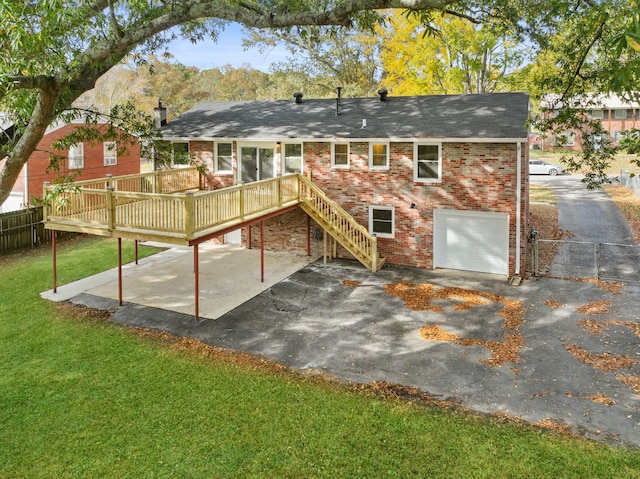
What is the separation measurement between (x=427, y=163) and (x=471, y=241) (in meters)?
3.06

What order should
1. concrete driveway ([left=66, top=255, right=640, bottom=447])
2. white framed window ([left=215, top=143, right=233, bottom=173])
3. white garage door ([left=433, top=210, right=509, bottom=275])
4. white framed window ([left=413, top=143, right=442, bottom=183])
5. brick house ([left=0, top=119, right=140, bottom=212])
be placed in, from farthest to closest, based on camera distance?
1. brick house ([left=0, top=119, right=140, bottom=212])
2. white framed window ([left=215, top=143, right=233, bottom=173])
3. white framed window ([left=413, top=143, right=442, bottom=183])
4. white garage door ([left=433, top=210, right=509, bottom=275])
5. concrete driveway ([left=66, top=255, right=640, bottom=447])

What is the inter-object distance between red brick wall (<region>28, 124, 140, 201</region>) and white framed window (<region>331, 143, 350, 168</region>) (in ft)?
33.1

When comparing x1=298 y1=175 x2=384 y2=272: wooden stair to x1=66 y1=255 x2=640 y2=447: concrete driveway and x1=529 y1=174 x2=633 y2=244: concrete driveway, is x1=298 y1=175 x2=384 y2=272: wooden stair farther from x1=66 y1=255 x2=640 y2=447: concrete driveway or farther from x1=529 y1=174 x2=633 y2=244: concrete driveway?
x1=529 y1=174 x2=633 y2=244: concrete driveway

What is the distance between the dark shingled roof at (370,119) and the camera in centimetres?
1590

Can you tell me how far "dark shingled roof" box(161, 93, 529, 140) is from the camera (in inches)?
626

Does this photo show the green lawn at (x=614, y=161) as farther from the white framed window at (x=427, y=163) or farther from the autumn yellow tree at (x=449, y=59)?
the white framed window at (x=427, y=163)

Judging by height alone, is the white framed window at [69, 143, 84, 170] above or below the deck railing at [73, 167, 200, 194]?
above

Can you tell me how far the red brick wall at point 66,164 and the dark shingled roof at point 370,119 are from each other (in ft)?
18.5

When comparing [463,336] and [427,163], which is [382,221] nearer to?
[427,163]

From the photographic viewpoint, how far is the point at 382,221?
17.5 metres

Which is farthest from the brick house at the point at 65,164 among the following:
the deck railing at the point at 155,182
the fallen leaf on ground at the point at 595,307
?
the fallen leaf on ground at the point at 595,307

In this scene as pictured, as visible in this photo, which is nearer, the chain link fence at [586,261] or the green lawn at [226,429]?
the green lawn at [226,429]

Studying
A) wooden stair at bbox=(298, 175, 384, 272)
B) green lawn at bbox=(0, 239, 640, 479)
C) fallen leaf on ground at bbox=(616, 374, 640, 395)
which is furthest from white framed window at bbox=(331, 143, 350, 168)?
fallen leaf on ground at bbox=(616, 374, 640, 395)

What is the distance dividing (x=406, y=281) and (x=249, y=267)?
5579 mm
